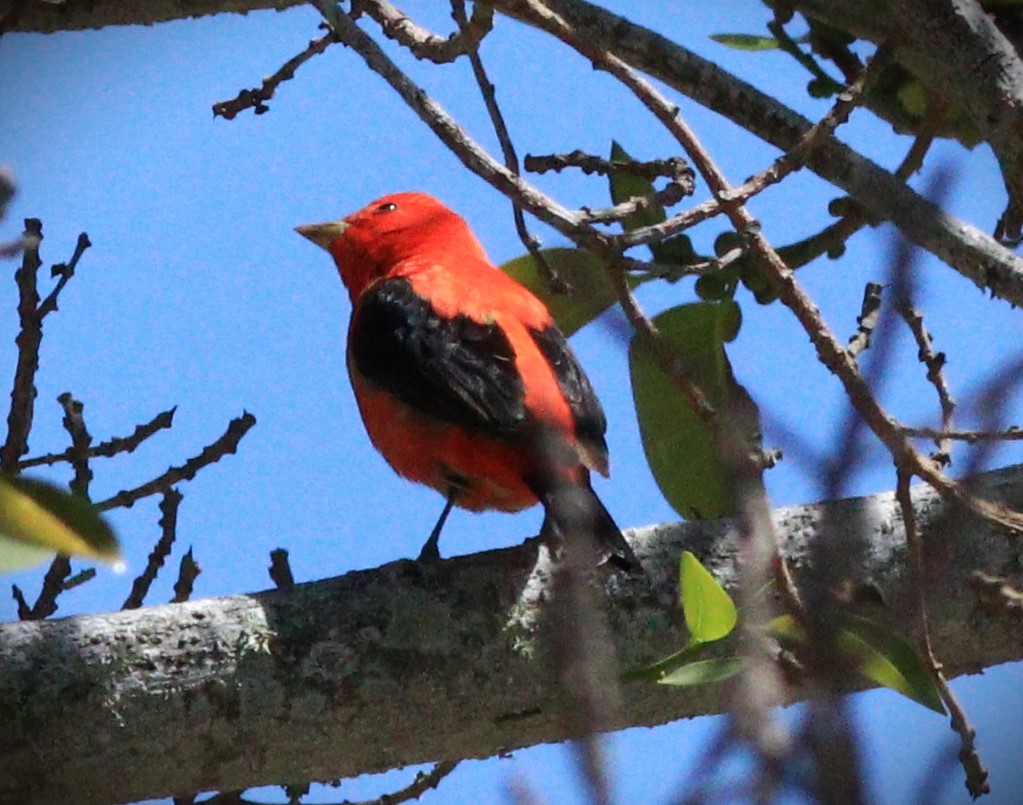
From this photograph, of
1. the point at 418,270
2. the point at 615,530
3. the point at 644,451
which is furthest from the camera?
the point at 418,270

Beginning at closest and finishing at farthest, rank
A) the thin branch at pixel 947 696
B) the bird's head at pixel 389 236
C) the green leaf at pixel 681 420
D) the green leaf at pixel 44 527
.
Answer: the green leaf at pixel 44 527 → the thin branch at pixel 947 696 → the green leaf at pixel 681 420 → the bird's head at pixel 389 236

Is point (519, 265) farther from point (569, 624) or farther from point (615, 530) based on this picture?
point (569, 624)

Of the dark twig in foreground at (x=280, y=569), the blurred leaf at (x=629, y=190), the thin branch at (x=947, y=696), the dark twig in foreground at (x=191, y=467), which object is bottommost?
the thin branch at (x=947, y=696)

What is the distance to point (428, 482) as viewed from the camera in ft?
13.1

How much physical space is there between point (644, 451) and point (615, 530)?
46cm

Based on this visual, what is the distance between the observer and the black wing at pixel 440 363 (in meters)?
3.65

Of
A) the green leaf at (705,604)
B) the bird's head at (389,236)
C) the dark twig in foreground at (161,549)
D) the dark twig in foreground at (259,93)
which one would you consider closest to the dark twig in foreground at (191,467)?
the dark twig in foreground at (161,549)

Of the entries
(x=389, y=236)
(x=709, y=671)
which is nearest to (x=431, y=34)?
(x=709, y=671)

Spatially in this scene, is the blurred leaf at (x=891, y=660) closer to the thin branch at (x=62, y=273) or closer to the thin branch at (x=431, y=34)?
the thin branch at (x=431, y=34)

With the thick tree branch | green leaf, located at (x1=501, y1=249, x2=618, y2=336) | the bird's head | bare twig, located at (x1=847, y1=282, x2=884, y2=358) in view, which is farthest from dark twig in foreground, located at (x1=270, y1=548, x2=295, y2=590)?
the bird's head

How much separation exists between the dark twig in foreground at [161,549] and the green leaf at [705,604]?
1917 mm

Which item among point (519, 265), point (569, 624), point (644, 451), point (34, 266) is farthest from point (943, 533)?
point (34, 266)

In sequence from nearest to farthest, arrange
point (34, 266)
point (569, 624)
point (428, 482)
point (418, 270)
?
point (569, 624) < point (34, 266) < point (428, 482) < point (418, 270)

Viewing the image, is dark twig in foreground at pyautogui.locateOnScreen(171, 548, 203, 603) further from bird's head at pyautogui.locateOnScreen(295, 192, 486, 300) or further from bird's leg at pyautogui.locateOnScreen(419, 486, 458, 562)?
bird's head at pyautogui.locateOnScreen(295, 192, 486, 300)
